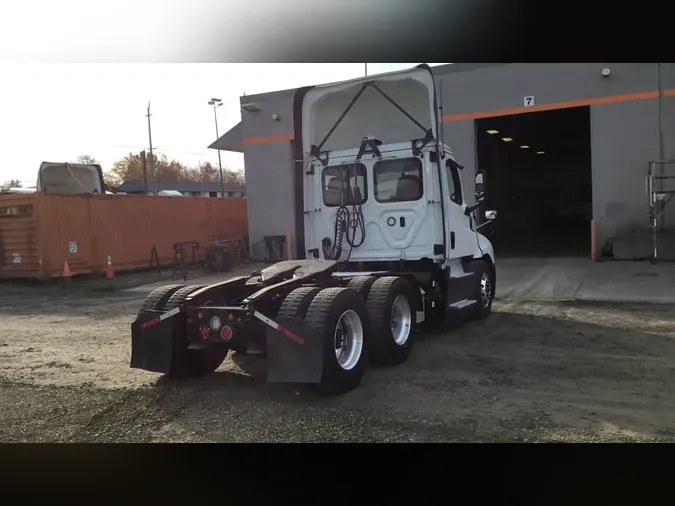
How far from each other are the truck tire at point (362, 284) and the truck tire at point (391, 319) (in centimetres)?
6

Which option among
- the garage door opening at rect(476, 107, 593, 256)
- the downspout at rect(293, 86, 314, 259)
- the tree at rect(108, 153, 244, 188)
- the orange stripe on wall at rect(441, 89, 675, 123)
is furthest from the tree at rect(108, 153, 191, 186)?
the downspout at rect(293, 86, 314, 259)

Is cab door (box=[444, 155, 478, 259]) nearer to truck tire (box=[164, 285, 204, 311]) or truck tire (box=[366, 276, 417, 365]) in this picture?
truck tire (box=[366, 276, 417, 365])

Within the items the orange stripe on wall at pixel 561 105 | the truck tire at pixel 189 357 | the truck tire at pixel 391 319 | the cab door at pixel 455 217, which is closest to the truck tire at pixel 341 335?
the truck tire at pixel 391 319

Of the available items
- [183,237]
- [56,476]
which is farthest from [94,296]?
[56,476]

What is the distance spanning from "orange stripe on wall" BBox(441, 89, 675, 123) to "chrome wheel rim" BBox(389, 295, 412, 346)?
514 inches

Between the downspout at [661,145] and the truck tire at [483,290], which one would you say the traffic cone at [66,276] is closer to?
the truck tire at [483,290]

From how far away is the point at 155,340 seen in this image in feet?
Result: 19.8

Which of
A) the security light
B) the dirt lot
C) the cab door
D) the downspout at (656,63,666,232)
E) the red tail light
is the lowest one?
the dirt lot

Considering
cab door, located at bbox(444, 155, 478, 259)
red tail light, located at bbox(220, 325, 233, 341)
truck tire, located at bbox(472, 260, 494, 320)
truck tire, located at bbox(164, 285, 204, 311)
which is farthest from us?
truck tire, located at bbox(472, 260, 494, 320)

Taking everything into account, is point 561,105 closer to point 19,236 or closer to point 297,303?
point 297,303

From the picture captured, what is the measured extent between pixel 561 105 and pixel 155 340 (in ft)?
50.6

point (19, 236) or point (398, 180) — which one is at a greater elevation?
point (398, 180)

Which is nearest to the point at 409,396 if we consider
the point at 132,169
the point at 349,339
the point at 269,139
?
the point at 349,339

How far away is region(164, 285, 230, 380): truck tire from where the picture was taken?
5996 mm
